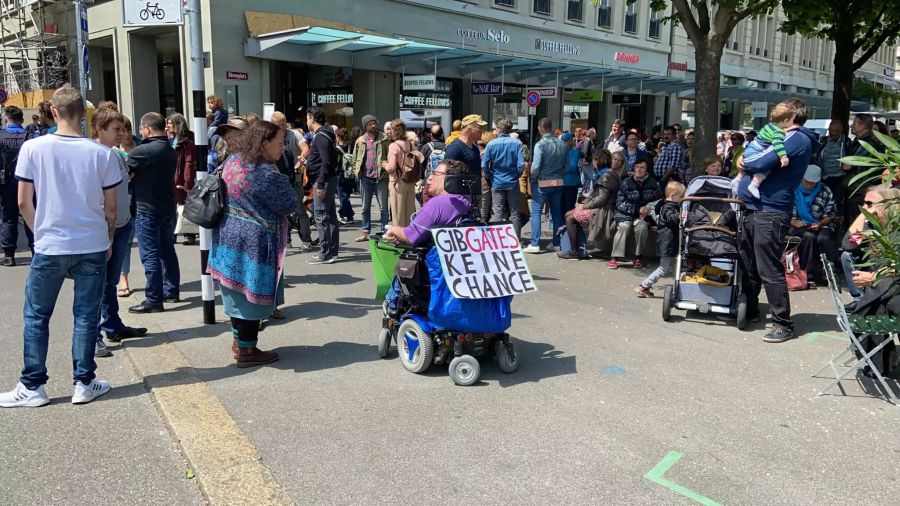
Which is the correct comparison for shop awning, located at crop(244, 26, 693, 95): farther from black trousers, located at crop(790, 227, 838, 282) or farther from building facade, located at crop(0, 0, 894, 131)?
black trousers, located at crop(790, 227, 838, 282)

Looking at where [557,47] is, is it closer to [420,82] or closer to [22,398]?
[420,82]

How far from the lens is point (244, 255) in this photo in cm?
468

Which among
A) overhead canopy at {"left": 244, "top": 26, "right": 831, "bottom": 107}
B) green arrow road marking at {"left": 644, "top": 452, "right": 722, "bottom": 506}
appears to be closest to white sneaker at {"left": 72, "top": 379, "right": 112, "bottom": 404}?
green arrow road marking at {"left": 644, "top": 452, "right": 722, "bottom": 506}

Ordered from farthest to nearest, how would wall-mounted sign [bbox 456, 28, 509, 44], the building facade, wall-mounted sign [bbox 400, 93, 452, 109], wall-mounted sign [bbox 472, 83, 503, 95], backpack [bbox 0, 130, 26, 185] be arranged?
wall-mounted sign [bbox 456, 28, 509, 44]
wall-mounted sign [bbox 400, 93, 452, 109]
wall-mounted sign [bbox 472, 83, 503, 95]
the building facade
backpack [bbox 0, 130, 26, 185]

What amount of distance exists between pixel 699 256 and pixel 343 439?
4112mm

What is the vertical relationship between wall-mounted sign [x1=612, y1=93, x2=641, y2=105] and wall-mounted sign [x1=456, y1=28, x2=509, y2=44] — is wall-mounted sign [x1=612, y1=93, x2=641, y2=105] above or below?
below

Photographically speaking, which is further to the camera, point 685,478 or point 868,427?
point 868,427

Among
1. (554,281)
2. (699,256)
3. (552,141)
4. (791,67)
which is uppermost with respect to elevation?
(791,67)

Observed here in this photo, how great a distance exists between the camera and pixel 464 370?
4.69 metres

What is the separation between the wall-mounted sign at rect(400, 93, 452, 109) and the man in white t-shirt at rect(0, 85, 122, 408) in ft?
55.5

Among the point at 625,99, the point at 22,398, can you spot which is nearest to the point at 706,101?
the point at 22,398

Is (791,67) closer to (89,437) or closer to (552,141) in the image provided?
(552,141)

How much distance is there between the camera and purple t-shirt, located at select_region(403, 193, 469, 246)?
4.75m

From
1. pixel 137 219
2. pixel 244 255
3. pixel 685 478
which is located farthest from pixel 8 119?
pixel 685 478
